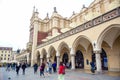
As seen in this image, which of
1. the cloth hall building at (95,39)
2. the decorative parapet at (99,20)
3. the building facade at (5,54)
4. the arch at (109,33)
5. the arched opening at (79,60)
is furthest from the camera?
the building facade at (5,54)

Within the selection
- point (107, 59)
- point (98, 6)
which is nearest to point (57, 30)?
point (98, 6)

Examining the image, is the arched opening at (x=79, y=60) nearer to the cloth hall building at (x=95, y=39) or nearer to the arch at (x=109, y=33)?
the cloth hall building at (x=95, y=39)

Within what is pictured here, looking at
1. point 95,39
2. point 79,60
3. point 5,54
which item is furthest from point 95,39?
point 5,54

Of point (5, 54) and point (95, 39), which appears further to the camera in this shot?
point (5, 54)

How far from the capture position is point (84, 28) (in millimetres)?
15242

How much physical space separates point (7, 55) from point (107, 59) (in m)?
76.8

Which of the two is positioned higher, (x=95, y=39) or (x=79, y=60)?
(x=95, y=39)

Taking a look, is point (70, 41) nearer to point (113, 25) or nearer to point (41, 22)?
point (113, 25)

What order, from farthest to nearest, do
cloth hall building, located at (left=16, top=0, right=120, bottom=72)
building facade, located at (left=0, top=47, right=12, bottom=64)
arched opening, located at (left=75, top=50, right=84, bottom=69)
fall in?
building facade, located at (left=0, top=47, right=12, bottom=64)
arched opening, located at (left=75, top=50, right=84, bottom=69)
cloth hall building, located at (left=16, top=0, right=120, bottom=72)

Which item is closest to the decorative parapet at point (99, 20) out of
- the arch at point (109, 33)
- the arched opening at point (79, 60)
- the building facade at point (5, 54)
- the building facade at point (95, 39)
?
the building facade at point (95, 39)

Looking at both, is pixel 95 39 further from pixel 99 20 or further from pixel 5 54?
pixel 5 54

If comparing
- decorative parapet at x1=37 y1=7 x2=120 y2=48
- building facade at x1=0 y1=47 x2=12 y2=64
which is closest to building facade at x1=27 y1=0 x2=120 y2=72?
decorative parapet at x1=37 y1=7 x2=120 y2=48

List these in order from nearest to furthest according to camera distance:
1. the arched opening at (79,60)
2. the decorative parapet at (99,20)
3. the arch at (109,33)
A: the decorative parapet at (99,20) < the arch at (109,33) < the arched opening at (79,60)

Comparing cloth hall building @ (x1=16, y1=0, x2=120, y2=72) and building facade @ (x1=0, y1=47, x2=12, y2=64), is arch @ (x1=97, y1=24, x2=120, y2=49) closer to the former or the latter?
cloth hall building @ (x1=16, y1=0, x2=120, y2=72)
